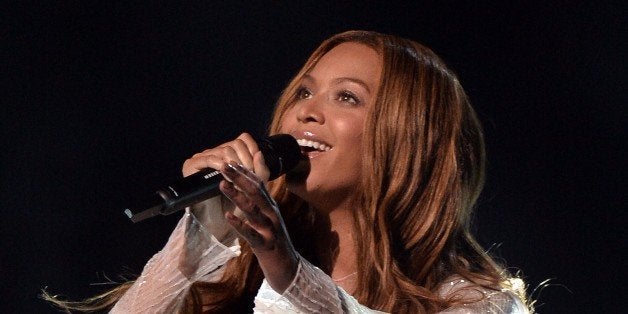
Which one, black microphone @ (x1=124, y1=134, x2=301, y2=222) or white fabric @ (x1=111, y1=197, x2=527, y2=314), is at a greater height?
black microphone @ (x1=124, y1=134, x2=301, y2=222)

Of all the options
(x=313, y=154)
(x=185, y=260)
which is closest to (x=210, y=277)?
(x=185, y=260)

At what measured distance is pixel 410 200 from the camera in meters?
1.87

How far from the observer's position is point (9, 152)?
2.35 m

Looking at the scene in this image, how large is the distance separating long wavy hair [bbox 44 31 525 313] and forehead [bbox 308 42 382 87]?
0.8 inches

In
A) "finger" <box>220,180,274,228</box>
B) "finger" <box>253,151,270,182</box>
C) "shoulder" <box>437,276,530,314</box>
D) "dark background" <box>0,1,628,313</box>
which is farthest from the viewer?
"dark background" <box>0,1,628,313</box>

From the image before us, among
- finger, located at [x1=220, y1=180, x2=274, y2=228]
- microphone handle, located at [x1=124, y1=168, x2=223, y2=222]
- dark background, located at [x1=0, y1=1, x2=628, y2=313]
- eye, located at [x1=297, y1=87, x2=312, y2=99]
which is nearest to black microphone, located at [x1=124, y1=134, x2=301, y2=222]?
microphone handle, located at [x1=124, y1=168, x2=223, y2=222]

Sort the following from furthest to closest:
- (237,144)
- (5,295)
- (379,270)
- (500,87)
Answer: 1. (500,87)
2. (5,295)
3. (379,270)
4. (237,144)

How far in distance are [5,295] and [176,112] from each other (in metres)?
0.57

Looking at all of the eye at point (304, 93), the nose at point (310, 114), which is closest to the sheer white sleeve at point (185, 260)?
the nose at point (310, 114)

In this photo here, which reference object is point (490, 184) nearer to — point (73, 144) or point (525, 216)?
point (525, 216)

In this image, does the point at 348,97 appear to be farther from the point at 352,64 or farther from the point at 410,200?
the point at 410,200

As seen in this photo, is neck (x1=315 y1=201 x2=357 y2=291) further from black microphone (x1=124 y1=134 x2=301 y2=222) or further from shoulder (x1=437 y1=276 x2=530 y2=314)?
black microphone (x1=124 y1=134 x2=301 y2=222)

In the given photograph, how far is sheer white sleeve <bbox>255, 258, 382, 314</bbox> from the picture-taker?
1.45m

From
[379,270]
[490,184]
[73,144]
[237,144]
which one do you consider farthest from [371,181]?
[73,144]
